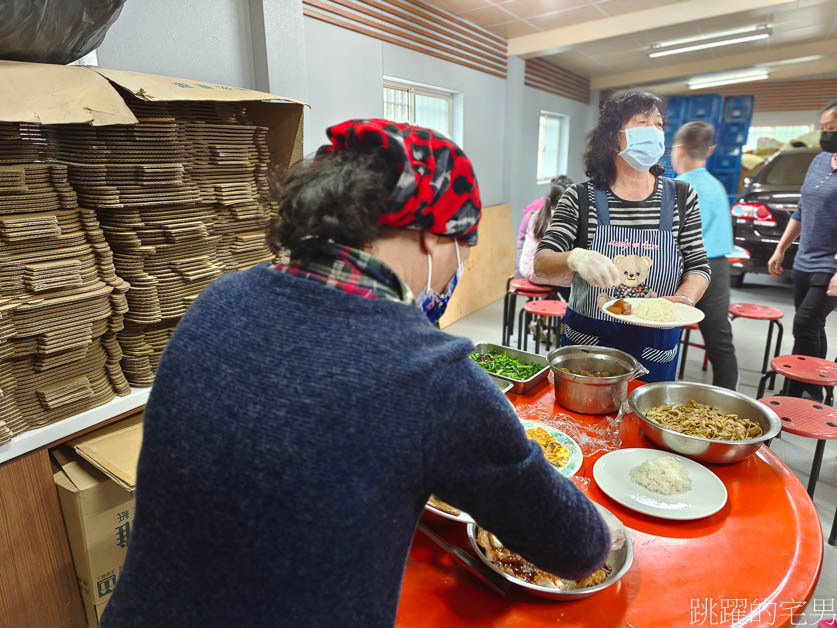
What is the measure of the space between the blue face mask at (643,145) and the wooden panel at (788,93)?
35.5 feet

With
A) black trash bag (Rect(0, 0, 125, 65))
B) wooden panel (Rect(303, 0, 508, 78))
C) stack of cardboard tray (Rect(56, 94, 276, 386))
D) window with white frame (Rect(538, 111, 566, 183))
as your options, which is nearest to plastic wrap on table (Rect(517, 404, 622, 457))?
stack of cardboard tray (Rect(56, 94, 276, 386))

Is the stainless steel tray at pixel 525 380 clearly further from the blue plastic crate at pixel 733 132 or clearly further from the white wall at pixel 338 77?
the blue plastic crate at pixel 733 132

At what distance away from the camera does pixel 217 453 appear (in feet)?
2.07

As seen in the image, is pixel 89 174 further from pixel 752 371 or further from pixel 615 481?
pixel 752 371

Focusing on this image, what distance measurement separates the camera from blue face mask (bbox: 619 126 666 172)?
1915 mm

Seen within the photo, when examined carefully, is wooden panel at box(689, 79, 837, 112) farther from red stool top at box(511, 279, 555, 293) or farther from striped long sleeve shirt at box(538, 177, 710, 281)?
striped long sleeve shirt at box(538, 177, 710, 281)

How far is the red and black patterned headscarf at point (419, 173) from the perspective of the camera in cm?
71

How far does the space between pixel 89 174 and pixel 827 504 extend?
3.61 metres

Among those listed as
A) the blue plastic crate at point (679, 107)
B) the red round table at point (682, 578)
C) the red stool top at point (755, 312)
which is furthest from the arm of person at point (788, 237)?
the blue plastic crate at point (679, 107)

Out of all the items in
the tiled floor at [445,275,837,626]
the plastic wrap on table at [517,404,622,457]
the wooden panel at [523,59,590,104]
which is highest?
the wooden panel at [523,59,590,104]

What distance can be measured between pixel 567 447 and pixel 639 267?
1014mm

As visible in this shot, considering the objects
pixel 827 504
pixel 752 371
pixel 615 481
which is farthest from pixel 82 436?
pixel 752 371

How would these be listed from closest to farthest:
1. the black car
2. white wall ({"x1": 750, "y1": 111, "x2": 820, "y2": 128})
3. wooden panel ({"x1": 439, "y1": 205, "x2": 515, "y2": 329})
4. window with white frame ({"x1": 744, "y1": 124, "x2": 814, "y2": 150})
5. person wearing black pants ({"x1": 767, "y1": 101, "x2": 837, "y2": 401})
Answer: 1. person wearing black pants ({"x1": 767, "y1": 101, "x2": 837, "y2": 401})
2. the black car
3. wooden panel ({"x1": 439, "y1": 205, "x2": 515, "y2": 329})
4. white wall ({"x1": 750, "y1": 111, "x2": 820, "y2": 128})
5. window with white frame ({"x1": 744, "y1": 124, "x2": 814, "y2": 150})

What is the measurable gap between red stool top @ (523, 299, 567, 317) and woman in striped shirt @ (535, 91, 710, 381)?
173 cm
